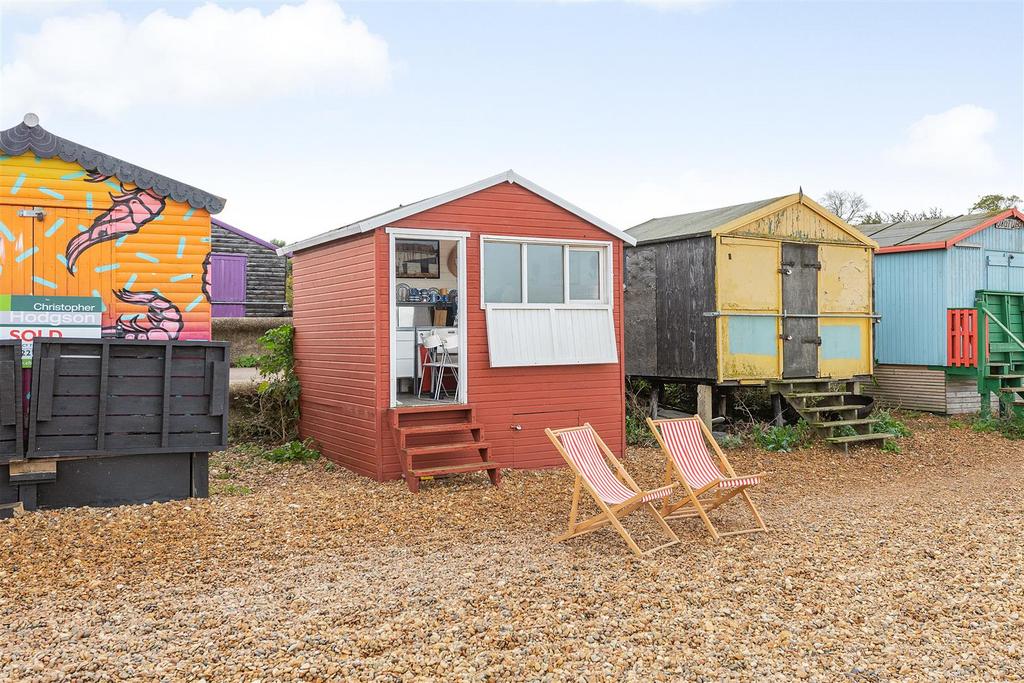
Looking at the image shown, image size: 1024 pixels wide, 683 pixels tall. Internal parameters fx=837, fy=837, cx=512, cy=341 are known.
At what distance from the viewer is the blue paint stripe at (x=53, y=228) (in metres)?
7.88

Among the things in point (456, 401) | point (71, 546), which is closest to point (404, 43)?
point (456, 401)

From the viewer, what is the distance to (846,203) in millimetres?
37281

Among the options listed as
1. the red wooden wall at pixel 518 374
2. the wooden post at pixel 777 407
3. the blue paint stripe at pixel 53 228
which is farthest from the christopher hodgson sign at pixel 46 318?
the wooden post at pixel 777 407

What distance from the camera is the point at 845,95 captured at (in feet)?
55.6

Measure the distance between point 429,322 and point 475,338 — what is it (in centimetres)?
177

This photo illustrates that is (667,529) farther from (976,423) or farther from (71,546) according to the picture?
(976,423)

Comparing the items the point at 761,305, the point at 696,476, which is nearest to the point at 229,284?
the point at 761,305

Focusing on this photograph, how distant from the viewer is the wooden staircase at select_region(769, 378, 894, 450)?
1141cm

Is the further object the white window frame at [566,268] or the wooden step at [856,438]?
the wooden step at [856,438]

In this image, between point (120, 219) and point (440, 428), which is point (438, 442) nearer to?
point (440, 428)

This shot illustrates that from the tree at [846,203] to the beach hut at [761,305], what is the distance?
25.9m

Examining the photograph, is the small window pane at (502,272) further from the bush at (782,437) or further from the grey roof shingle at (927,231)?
the grey roof shingle at (927,231)

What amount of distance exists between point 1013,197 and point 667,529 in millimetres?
29238

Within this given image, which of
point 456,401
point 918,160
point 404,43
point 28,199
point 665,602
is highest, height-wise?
point 918,160
